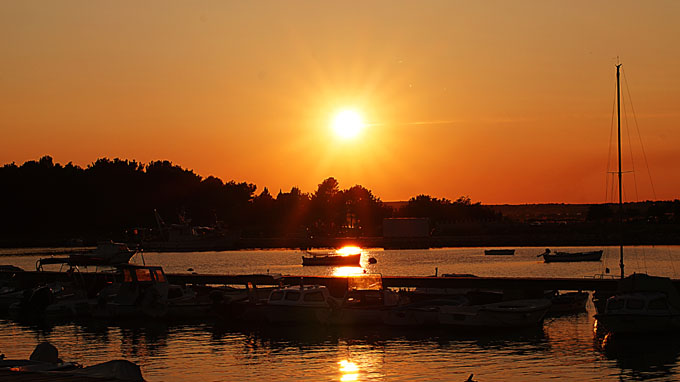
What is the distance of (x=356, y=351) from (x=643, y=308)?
1417cm

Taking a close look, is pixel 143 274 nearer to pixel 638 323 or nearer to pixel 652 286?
pixel 638 323

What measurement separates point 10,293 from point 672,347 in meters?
45.1

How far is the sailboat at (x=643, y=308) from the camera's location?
39.9 metres

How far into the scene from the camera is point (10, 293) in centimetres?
6012

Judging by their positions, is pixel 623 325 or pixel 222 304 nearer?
pixel 623 325

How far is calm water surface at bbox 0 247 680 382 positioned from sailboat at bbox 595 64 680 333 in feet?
2.11

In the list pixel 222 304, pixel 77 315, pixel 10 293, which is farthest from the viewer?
pixel 10 293

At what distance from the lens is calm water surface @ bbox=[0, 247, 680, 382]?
33406mm

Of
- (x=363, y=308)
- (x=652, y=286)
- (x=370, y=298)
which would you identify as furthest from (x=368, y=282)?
(x=652, y=286)

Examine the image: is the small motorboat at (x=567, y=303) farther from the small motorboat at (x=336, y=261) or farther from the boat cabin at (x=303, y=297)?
the small motorboat at (x=336, y=261)

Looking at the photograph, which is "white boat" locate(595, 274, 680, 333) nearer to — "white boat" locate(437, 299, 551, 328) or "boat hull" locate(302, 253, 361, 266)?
"white boat" locate(437, 299, 551, 328)

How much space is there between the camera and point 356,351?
3909 cm

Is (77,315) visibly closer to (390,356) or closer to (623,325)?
(390,356)

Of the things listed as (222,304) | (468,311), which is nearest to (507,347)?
(468,311)
